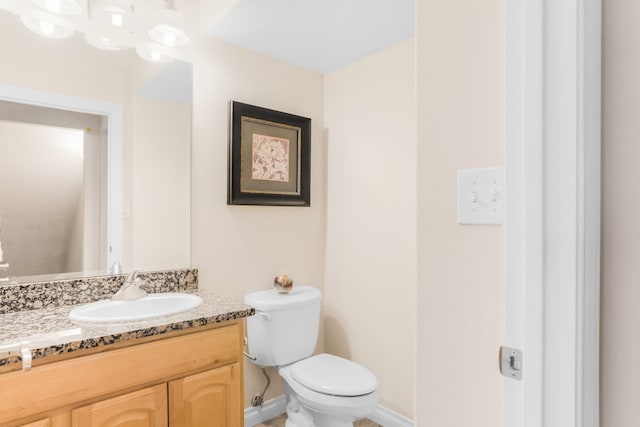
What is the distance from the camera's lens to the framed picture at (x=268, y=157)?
77.2 inches

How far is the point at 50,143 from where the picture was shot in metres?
1.49

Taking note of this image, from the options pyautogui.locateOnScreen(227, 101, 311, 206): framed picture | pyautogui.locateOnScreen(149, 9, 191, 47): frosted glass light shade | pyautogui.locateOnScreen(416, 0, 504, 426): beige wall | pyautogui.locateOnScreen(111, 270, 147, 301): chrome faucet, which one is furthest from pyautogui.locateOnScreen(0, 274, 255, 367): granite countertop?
pyautogui.locateOnScreen(149, 9, 191, 47): frosted glass light shade

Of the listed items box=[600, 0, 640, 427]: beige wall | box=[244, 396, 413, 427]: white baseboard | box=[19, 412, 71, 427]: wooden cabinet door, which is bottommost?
box=[244, 396, 413, 427]: white baseboard

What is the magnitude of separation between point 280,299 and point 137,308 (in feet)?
2.26

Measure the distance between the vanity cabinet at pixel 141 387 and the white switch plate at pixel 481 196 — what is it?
104cm

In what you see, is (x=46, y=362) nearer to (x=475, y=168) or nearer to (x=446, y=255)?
(x=446, y=255)

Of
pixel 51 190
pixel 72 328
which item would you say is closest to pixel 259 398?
pixel 72 328

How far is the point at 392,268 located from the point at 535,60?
1571mm

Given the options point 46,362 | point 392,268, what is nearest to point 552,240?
point 46,362

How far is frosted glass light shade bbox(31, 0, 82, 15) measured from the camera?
1.44 m

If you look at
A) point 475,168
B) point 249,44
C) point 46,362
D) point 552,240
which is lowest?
point 46,362

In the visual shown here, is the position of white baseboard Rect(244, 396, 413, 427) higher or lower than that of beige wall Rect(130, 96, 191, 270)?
lower

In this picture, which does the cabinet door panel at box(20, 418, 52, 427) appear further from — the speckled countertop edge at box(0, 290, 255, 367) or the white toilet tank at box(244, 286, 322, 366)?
the white toilet tank at box(244, 286, 322, 366)

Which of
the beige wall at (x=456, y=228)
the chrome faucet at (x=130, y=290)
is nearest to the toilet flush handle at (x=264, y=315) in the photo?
the chrome faucet at (x=130, y=290)
